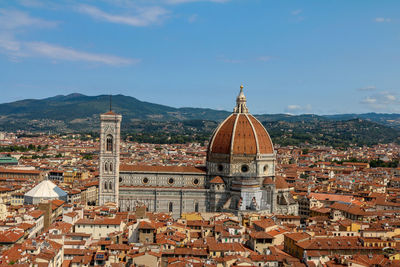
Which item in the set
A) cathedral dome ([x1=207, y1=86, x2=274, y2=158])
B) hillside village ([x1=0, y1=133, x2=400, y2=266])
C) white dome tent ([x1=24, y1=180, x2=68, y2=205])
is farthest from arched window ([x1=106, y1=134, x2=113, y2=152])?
cathedral dome ([x1=207, y1=86, x2=274, y2=158])

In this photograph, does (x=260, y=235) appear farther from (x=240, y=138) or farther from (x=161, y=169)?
(x=161, y=169)

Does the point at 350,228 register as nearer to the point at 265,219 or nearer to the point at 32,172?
the point at 265,219

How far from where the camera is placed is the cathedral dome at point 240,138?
6069 centimetres

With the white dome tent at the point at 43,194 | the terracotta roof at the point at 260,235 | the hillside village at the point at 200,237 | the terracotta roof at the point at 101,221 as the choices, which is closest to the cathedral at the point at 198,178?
the hillside village at the point at 200,237

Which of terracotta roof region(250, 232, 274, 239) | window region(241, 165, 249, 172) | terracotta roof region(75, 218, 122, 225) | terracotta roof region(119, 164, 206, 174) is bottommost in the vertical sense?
terracotta roof region(250, 232, 274, 239)

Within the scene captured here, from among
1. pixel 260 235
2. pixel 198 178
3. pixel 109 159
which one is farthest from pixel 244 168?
pixel 260 235

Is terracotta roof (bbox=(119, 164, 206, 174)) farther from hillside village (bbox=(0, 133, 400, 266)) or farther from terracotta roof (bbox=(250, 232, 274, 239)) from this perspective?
terracotta roof (bbox=(250, 232, 274, 239))

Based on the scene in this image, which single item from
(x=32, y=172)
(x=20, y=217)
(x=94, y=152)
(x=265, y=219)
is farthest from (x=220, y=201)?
(x=94, y=152)

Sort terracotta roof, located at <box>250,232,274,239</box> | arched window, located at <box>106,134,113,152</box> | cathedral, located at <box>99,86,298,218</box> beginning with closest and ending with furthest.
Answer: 1. terracotta roof, located at <box>250,232,274,239</box>
2. cathedral, located at <box>99,86,298,218</box>
3. arched window, located at <box>106,134,113,152</box>

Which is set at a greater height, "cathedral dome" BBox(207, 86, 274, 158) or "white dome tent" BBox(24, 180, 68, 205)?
"cathedral dome" BBox(207, 86, 274, 158)

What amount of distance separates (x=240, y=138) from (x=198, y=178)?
6236mm

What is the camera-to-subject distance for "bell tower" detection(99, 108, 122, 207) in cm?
5962

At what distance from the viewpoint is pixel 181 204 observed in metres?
59.9

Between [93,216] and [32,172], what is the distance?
4714cm
